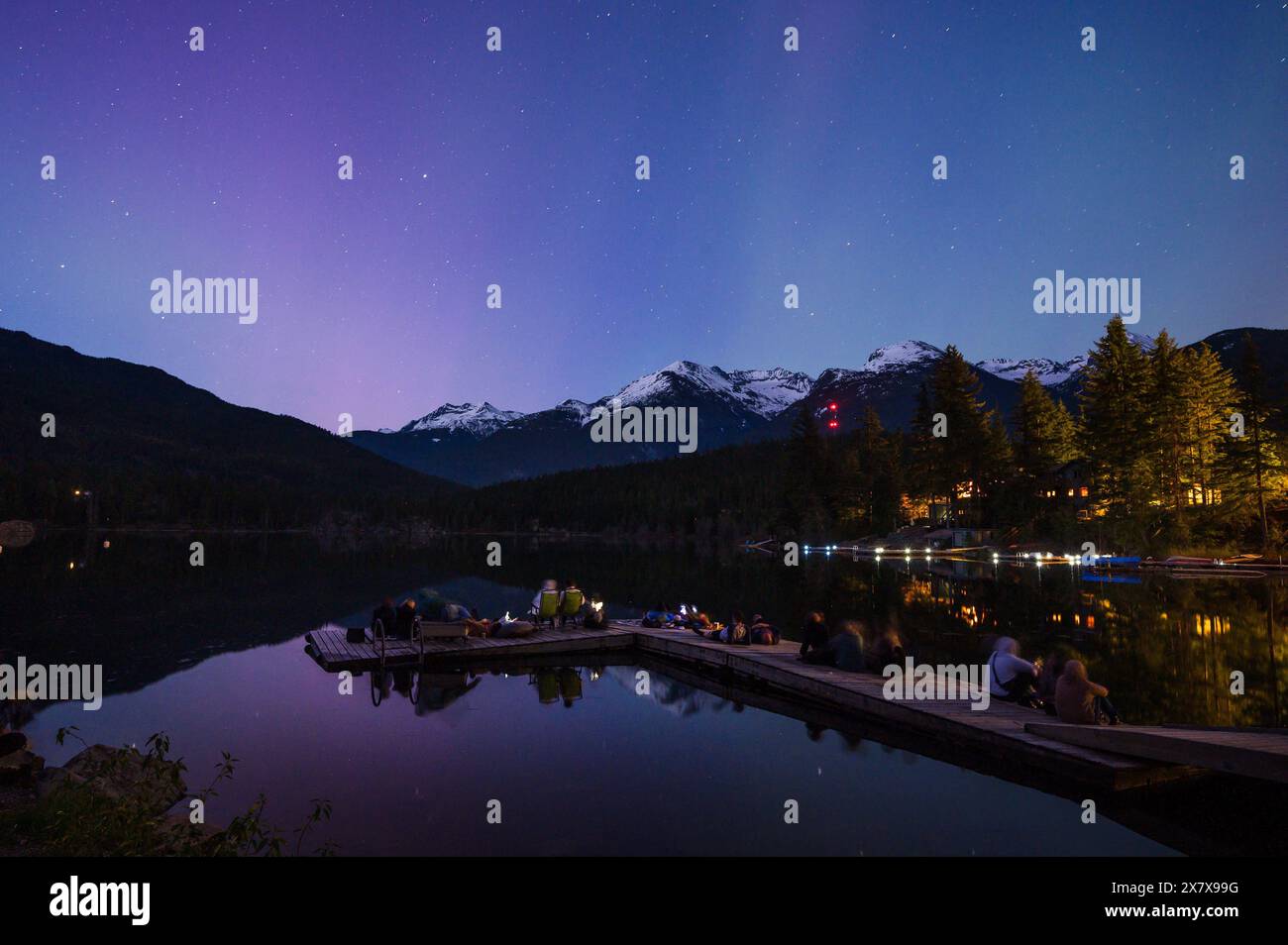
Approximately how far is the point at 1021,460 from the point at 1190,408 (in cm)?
1616

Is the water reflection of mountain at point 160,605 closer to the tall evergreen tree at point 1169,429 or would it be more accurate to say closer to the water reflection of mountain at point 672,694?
the water reflection of mountain at point 672,694

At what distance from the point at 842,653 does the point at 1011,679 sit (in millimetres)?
4842

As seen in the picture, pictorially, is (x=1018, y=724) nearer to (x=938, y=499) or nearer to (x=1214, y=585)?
(x=1214, y=585)

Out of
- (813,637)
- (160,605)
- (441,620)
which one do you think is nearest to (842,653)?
(813,637)

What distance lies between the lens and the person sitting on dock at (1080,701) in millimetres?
13312

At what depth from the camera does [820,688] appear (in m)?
19.0

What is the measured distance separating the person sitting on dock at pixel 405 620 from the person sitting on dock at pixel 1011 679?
18339 millimetres

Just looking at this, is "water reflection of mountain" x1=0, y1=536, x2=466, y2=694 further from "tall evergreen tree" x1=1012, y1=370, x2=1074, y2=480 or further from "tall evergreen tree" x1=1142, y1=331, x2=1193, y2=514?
"tall evergreen tree" x1=1142, y1=331, x2=1193, y2=514

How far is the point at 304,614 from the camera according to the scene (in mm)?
37719

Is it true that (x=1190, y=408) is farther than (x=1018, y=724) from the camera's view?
→ Yes

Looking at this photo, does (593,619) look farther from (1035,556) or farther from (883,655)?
(1035,556)

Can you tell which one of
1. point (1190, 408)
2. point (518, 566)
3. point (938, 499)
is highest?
point (1190, 408)

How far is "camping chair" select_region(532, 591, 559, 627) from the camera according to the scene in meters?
29.2
